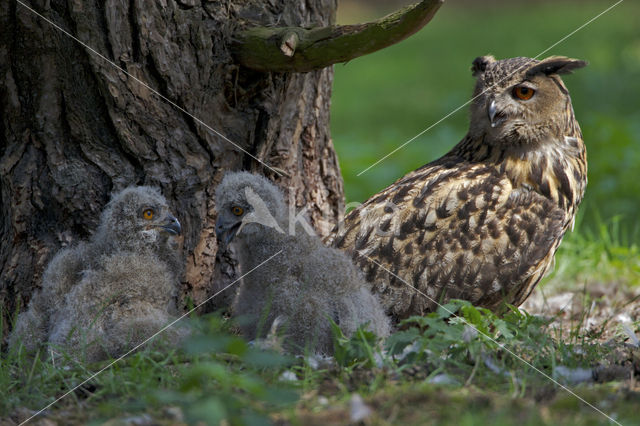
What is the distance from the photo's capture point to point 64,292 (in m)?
4.04

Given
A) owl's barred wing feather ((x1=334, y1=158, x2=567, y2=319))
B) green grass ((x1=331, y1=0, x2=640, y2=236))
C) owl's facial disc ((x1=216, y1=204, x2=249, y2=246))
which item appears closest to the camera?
owl's facial disc ((x1=216, y1=204, x2=249, y2=246))

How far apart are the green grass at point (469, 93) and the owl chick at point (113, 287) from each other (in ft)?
16.3

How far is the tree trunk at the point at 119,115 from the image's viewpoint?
4.26 meters

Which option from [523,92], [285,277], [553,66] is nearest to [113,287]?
[285,277]

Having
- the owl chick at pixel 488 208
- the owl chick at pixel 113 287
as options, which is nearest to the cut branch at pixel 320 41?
the owl chick at pixel 113 287

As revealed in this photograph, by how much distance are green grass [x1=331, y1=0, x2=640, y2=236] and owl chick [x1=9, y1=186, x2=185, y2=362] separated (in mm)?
4962

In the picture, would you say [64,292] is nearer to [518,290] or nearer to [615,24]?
[518,290]

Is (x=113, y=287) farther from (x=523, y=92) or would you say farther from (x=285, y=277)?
(x=523, y=92)

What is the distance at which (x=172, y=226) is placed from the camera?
4.26 meters

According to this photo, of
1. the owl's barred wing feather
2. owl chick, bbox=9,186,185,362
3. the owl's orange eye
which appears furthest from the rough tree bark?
the owl's orange eye

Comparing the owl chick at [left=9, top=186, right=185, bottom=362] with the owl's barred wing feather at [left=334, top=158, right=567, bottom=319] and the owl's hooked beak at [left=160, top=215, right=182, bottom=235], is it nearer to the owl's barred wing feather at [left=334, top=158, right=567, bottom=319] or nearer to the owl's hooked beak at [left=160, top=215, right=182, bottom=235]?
the owl's hooked beak at [left=160, top=215, right=182, bottom=235]

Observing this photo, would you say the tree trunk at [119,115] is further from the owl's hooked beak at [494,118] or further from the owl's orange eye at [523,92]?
the owl's orange eye at [523,92]

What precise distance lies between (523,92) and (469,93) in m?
10.1

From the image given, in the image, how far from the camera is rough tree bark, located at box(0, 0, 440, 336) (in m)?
4.26
